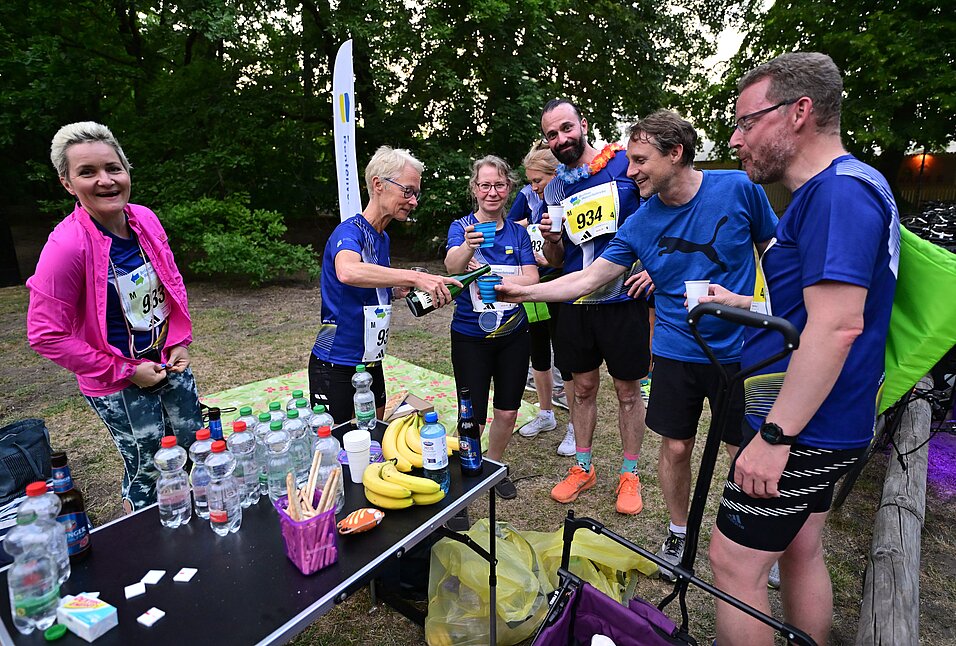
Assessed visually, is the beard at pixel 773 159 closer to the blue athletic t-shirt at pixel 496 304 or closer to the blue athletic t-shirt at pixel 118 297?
the blue athletic t-shirt at pixel 496 304

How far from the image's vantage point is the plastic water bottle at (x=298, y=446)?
1.92m

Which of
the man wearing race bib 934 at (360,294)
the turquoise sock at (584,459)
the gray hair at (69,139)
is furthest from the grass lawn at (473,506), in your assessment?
the gray hair at (69,139)

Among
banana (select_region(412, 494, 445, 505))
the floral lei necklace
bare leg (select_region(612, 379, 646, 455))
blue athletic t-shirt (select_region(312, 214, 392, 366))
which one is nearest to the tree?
the floral lei necklace

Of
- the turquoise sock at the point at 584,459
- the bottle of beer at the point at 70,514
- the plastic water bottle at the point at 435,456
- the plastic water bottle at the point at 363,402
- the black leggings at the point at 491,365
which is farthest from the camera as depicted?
the turquoise sock at the point at 584,459

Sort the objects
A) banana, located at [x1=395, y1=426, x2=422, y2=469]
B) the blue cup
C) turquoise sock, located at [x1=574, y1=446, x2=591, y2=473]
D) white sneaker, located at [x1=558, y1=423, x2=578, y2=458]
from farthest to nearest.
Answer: white sneaker, located at [x1=558, y1=423, x2=578, y2=458]
turquoise sock, located at [x1=574, y1=446, x2=591, y2=473]
the blue cup
banana, located at [x1=395, y1=426, x2=422, y2=469]

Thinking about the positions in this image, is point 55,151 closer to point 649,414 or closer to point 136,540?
point 136,540

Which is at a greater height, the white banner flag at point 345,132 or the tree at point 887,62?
the tree at point 887,62

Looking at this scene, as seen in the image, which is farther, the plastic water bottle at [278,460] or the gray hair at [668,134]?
the gray hair at [668,134]

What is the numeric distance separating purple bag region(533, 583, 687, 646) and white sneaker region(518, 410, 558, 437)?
259 centimetres

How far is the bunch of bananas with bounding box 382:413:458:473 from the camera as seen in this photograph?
6.49 feet

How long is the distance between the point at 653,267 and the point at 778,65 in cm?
106

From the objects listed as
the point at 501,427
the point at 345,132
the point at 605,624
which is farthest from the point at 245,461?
the point at 345,132

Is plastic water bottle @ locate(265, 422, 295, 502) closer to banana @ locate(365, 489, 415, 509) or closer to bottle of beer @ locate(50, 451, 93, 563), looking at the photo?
banana @ locate(365, 489, 415, 509)

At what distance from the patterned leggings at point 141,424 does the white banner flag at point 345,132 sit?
2614mm
